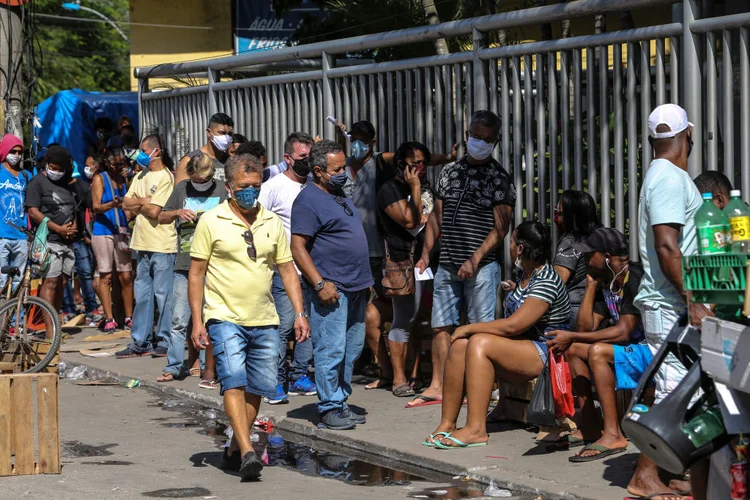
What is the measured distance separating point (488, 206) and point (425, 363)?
2069 mm

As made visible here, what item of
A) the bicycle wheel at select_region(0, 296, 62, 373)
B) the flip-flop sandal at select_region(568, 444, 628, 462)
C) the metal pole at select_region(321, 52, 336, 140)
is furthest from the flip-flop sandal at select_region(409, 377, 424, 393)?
the bicycle wheel at select_region(0, 296, 62, 373)

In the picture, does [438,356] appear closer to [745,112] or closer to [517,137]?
[517,137]

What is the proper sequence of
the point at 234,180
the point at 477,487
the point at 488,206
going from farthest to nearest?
1. the point at 488,206
2. the point at 234,180
3. the point at 477,487

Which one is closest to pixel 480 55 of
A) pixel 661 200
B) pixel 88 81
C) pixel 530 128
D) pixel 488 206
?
pixel 530 128

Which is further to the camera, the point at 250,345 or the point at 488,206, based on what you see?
the point at 488,206

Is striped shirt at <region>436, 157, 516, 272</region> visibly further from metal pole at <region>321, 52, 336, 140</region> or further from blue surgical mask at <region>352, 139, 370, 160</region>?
metal pole at <region>321, 52, 336, 140</region>

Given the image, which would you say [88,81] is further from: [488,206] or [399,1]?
[488,206]

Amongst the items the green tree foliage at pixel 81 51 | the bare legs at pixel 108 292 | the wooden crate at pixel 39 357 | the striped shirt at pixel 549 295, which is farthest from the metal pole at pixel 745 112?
the green tree foliage at pixel 81 51

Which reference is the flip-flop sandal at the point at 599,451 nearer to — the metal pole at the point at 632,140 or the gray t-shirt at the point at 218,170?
the metal pole at the point at 632,140

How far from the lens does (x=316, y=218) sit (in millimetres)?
8781

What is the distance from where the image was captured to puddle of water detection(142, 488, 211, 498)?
7094 mm

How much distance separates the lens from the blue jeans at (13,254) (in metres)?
13.1

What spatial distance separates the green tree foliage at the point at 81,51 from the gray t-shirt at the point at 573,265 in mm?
33945

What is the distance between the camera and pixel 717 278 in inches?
206
